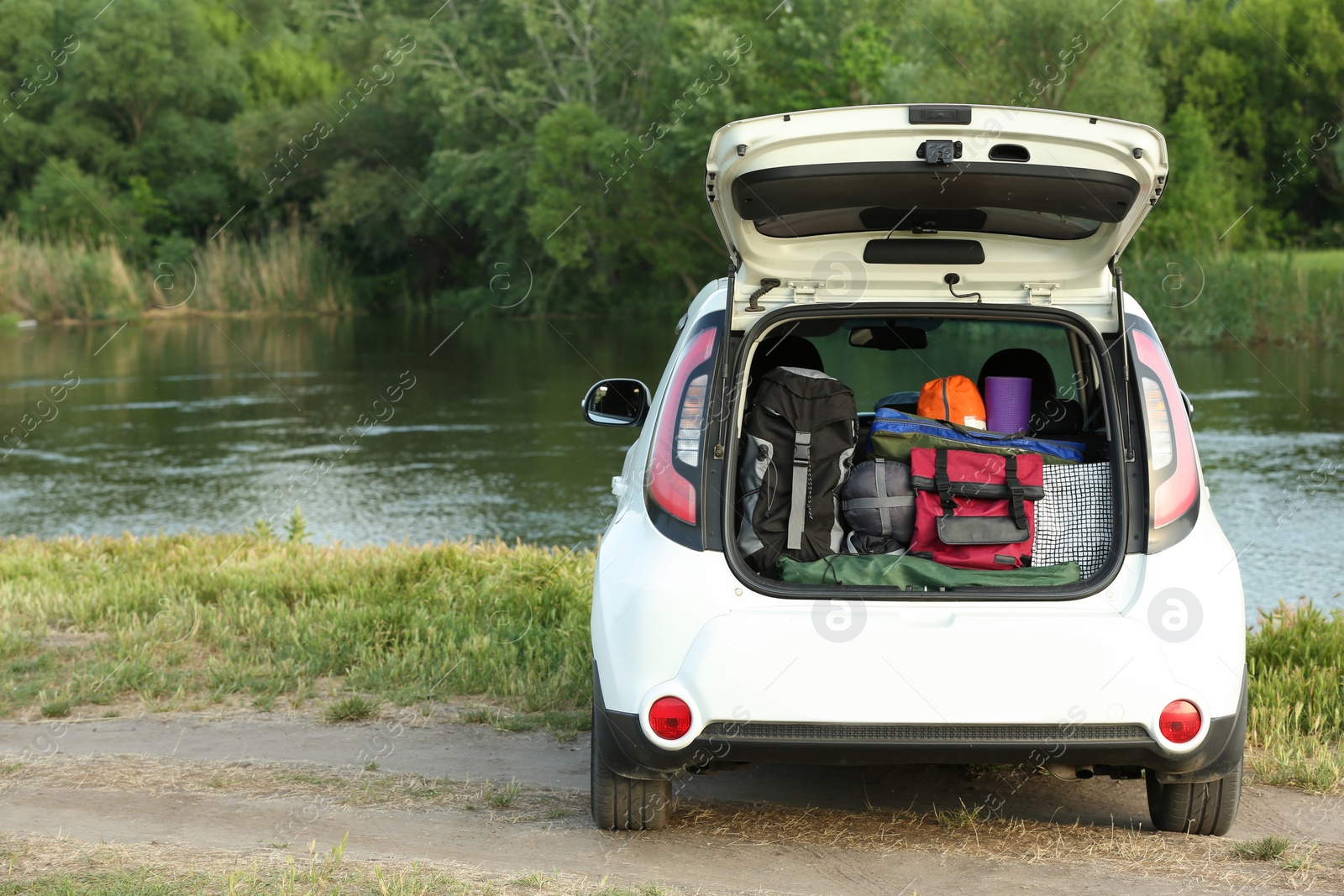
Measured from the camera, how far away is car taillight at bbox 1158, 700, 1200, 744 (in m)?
3.59

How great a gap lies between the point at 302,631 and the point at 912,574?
11.9ft

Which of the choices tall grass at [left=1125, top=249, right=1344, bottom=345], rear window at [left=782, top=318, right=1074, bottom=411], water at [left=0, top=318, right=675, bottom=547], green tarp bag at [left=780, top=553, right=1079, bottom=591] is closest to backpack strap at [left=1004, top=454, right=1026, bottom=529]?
green tarp bag at [left=780, top=553, right=1079, bottom=591]

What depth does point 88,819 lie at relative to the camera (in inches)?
167

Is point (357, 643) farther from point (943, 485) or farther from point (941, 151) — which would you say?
point (941, 151)

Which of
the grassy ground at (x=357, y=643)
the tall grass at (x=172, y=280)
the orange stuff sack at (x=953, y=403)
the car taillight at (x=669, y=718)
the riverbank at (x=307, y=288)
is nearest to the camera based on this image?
the car taillight at (x=669, y=718)

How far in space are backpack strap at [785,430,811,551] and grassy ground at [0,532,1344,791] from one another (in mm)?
1666

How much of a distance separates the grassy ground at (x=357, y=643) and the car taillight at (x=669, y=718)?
179 centimetres

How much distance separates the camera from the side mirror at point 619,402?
5.35m

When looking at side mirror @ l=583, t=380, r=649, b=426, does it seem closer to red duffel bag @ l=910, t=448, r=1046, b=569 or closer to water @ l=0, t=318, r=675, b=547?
red duffel bag @ l=910, t=448, r=1046, b=569

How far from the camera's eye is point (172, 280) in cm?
5316

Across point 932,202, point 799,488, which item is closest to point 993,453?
point 799,488

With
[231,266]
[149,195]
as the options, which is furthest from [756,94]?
[149,195]

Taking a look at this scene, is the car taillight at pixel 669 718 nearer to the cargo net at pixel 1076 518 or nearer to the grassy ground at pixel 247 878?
the grassy ground at pixel 247 878

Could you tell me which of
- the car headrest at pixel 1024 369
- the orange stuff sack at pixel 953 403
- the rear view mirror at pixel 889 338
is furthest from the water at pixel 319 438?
the orange stuff sack at pixel 953 403
